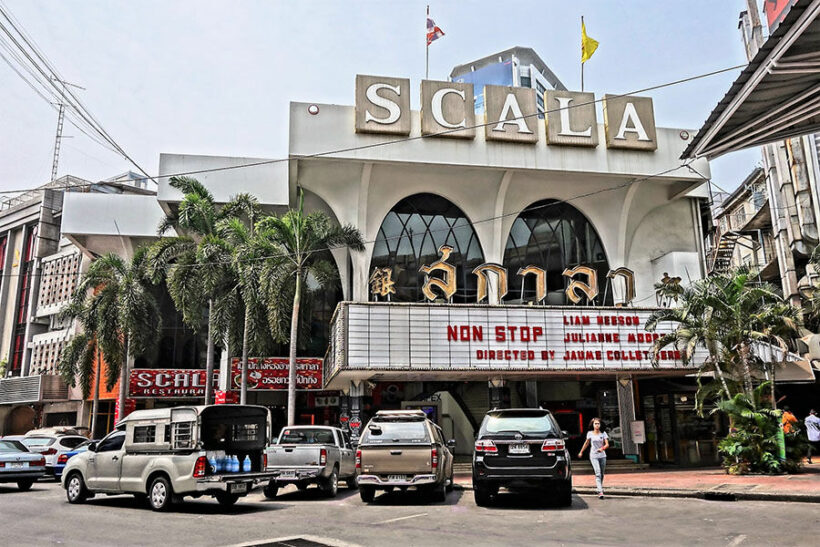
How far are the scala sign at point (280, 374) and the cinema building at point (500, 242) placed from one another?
174 centimetres

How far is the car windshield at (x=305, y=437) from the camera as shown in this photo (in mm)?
17078

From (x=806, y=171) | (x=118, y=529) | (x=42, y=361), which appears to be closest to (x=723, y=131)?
(x=118, y=529)

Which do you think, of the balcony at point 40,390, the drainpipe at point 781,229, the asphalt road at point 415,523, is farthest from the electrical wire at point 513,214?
the balcony at point 40,390

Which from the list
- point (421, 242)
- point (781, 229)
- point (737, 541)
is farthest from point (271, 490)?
point (781, 229)

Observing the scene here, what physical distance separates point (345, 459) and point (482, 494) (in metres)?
5.63

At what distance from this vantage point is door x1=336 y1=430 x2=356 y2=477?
17.9 m

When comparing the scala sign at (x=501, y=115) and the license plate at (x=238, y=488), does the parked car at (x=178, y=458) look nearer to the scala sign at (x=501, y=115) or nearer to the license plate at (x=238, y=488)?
the license plate at (x=238, y=488)

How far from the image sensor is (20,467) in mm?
17766

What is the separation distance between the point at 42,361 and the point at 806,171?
45770mm

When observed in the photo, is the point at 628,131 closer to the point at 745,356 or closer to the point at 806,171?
the point at 745,356

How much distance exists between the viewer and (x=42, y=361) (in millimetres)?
42406

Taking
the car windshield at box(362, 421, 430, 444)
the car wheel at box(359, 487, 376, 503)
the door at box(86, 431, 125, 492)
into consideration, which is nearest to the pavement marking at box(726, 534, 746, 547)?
the car windshield at box(362, 421, 430, 444)

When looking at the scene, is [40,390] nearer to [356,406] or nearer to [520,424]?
[356,406]

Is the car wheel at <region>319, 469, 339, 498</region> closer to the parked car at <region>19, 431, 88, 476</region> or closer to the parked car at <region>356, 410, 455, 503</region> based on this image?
the parked car at <region>356, 410, 455, 503</region>
